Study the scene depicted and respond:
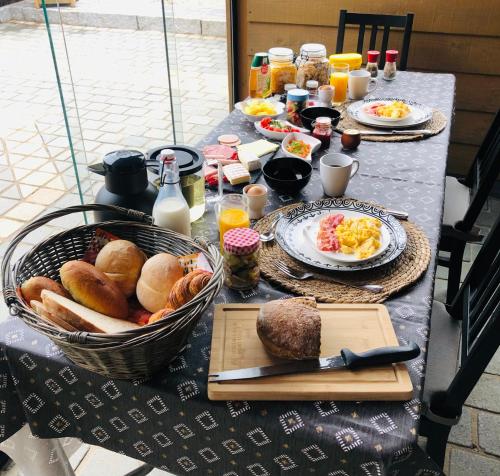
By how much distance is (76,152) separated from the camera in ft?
5.25

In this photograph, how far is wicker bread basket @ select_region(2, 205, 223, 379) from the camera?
0.71m

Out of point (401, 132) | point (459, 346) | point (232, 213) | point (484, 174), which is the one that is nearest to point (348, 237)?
point (232, 213)

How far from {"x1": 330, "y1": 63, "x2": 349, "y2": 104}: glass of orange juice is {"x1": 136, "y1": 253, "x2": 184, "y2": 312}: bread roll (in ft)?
4.46

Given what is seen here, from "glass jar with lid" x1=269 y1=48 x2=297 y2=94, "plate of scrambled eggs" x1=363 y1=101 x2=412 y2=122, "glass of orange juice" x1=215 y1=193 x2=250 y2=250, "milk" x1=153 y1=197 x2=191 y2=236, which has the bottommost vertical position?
"plate of scrambled eggs" x1=363 y1=101 x2=412 y2=122

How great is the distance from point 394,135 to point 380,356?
1.17 m

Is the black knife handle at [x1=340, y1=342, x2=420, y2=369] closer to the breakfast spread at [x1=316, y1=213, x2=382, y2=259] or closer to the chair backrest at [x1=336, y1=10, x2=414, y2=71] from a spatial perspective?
the breakfast spread at [x1=316, y1=213, x2=382, y2=259]

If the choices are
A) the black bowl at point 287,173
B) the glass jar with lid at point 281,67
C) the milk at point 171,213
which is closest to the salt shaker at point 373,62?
the glass jar with lid at point 281,67

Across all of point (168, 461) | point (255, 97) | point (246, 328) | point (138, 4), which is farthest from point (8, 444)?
point (138, 4)

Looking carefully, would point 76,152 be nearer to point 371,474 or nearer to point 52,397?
point 52,397

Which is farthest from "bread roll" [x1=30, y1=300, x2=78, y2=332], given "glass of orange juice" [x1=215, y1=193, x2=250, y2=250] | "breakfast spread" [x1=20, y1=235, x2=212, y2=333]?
"glass of orange juice" [x1=215, y1=193, x2=250, y2=250]

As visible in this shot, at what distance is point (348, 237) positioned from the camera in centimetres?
112

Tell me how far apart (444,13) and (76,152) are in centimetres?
217

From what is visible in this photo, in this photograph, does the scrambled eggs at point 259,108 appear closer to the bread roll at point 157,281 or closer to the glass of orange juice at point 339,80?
the glass of orange juice at point 339,80

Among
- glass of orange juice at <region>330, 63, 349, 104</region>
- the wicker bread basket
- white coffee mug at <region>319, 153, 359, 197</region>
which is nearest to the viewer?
the wicker bread basket
